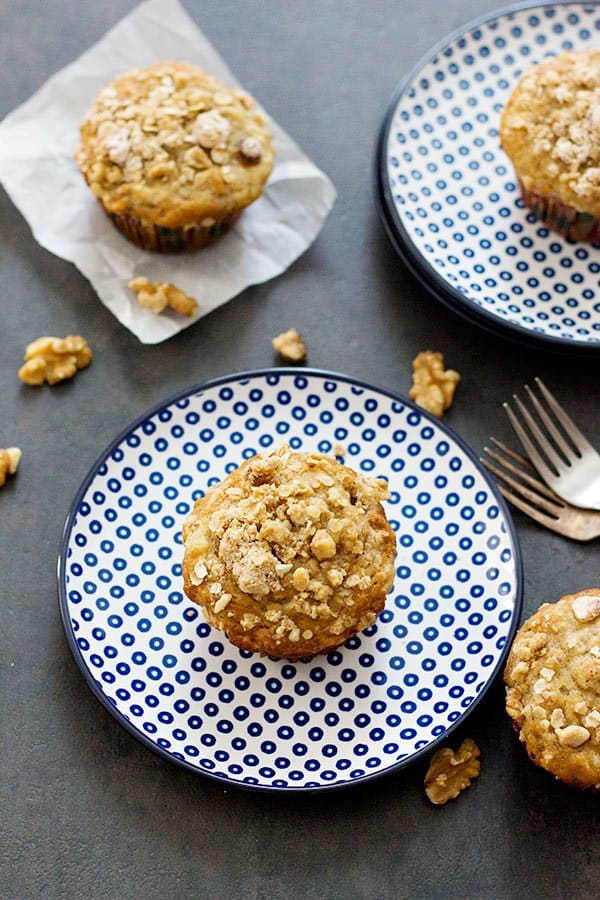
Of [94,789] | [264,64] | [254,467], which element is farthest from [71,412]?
[264,64]

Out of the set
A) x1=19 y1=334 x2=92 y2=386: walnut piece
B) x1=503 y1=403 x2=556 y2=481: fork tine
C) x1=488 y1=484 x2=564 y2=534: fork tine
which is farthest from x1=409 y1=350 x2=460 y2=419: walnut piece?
x1=19 y1=334 x2=92 y2=386: walnut piece

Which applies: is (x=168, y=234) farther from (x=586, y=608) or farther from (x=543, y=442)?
(x=586, y=608)

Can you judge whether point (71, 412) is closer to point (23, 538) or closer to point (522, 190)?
point (23, 538)

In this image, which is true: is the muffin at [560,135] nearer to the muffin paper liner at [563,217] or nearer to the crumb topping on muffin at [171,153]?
the muffin paper liner at [563,217]

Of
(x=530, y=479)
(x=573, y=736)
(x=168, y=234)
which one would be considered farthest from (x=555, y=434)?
(x=168, y=234)

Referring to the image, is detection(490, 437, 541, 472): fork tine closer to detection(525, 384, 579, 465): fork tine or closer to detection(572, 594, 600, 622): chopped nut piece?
detection(525, 384, 579, 465): fork tine
